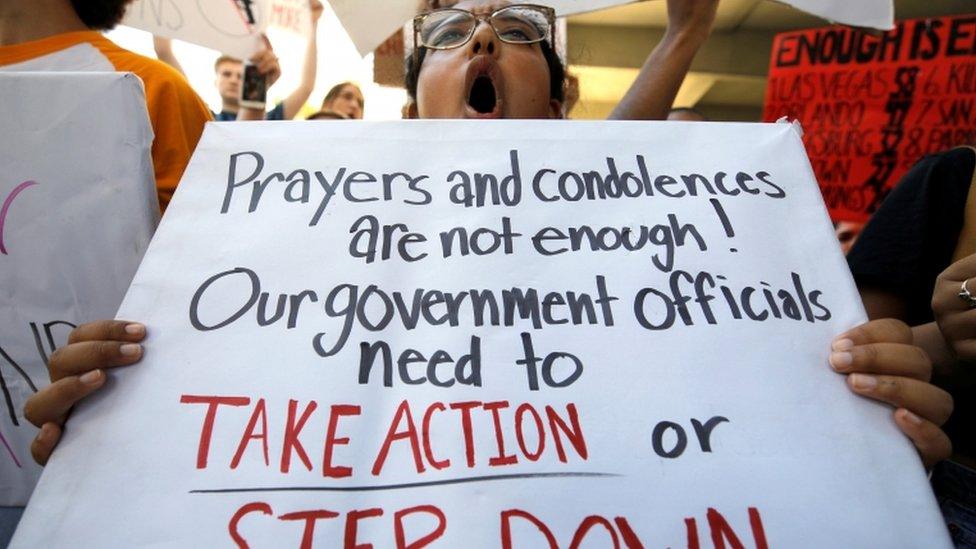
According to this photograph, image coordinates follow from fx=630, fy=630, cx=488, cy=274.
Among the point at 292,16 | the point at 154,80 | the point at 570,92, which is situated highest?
the point at 154,80

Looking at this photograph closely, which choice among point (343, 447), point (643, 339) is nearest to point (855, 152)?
point (643, 339)

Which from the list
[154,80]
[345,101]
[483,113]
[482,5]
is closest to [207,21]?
[154,80]

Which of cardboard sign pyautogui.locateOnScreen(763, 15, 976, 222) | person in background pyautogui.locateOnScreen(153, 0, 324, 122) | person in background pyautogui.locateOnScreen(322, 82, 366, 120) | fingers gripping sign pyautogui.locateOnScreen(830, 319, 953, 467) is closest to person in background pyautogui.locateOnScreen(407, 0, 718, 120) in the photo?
fingers gripping sign pyautogui.locateOnScreen(830, 319, 953, 467)

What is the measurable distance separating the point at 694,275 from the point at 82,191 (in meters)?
0.92

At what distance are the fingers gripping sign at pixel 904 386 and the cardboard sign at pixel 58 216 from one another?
1006 millimetres

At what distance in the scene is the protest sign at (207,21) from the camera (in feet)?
6.23

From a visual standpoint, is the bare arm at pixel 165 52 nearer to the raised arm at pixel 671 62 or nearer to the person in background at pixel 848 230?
the raised arm at pixel 671 62

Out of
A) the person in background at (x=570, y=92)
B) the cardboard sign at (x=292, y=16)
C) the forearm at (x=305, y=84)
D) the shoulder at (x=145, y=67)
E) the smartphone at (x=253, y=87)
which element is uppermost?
the shoulder at (x=145, y=67)

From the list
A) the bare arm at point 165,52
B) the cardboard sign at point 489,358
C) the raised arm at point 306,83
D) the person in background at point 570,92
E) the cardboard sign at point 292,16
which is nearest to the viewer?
the cardboard sign at point 489,358

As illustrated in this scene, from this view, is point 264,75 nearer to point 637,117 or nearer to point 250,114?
point 250,114

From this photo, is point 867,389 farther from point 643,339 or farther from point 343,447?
point 343,447

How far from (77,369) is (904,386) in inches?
39.5

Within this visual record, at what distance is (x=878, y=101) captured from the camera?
268 centimetres

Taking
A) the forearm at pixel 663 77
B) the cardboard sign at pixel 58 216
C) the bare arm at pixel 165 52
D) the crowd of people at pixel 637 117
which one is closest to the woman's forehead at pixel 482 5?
the crowd of people at pixel 637 117
